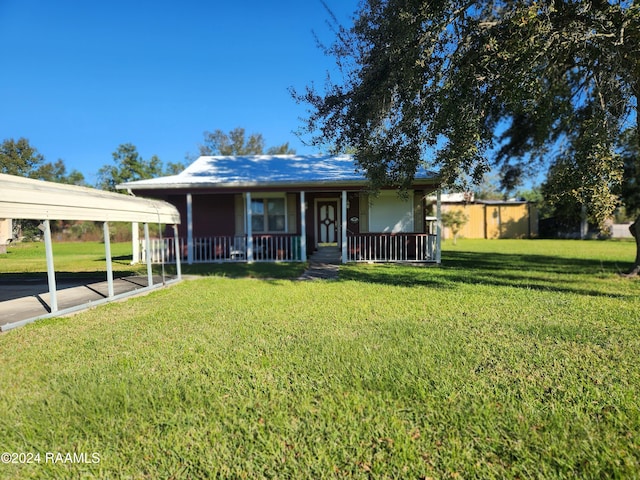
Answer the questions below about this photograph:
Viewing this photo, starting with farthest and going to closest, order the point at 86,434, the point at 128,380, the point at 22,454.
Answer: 1. the point at 128,380
2. the point at 86,434
3. the point at 22,454

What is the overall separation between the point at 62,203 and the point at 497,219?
94.7ft

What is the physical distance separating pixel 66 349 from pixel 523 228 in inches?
1190

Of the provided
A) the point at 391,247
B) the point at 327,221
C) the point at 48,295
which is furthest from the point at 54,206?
the point at 327,221

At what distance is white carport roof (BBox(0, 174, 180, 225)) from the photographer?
4.31 m

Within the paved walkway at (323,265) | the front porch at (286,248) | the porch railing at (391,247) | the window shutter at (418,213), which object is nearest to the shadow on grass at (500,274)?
the paved walkway at (323,265)

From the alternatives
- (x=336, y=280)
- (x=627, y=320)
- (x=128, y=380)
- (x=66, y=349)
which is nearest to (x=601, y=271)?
(x=627, y=320)

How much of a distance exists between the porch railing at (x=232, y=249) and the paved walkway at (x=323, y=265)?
3.10 ft

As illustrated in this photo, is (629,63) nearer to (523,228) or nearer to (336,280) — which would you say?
(336,280)

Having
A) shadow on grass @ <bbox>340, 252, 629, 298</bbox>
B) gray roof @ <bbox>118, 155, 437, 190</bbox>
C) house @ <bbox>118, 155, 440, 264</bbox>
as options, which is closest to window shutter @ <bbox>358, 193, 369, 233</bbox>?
A: house @ <bbox>118, 155, 440, 264</bbox>

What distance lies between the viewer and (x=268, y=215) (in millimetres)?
13781

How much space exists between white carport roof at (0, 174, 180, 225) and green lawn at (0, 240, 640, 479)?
156 cm

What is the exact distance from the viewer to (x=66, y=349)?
3.91m

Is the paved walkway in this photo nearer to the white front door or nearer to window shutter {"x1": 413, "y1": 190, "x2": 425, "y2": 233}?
the white front door

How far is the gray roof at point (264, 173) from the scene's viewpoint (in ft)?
39.3
